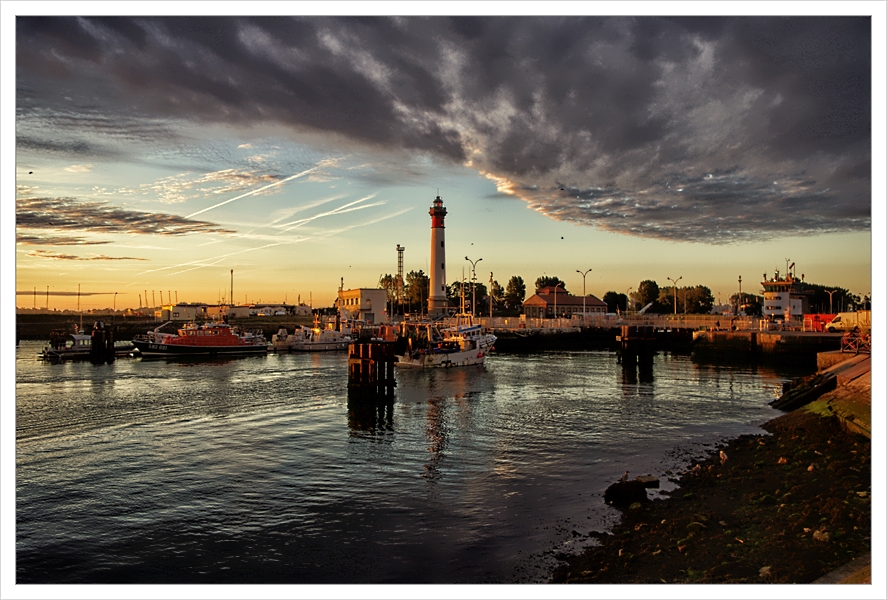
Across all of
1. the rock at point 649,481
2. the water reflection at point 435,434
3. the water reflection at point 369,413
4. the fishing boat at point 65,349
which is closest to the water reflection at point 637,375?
the water reflection at point 435,434

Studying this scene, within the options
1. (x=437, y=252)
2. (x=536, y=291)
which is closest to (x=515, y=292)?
(x=536, y=291)

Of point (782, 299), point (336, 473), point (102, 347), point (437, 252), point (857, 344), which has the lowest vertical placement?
point (336, 473)

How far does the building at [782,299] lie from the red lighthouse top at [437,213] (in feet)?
143

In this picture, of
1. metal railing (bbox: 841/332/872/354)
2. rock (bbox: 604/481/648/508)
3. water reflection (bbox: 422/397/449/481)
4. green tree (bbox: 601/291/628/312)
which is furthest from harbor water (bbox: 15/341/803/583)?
green tree (bbox: 601/291/628/312)

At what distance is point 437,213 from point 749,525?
7738 cm

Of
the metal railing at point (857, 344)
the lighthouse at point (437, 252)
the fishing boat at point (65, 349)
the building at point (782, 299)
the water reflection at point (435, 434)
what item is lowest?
the water reflection at point (435, 434)

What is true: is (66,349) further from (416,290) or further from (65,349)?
(416,290)

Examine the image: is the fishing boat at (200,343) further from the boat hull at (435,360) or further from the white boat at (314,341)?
the boat hull at (435,360)

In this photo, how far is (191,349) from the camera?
2458 inches

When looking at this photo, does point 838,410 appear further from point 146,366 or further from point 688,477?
point 146,366

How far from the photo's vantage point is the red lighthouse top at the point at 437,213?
85.4 m

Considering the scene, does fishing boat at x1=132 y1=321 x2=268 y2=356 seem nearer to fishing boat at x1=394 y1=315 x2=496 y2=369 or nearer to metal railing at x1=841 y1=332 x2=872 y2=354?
fishing boat at x1=394 y1=315 x2=496 y2=369

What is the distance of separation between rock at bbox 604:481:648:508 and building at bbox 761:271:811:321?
7038 cm

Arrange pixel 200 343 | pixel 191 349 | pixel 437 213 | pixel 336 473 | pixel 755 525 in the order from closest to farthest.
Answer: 1. pixel 755 525
2. pixel 336 473
3. pixel 191 349
4. pixel 200 343
5. pixel 437 213
